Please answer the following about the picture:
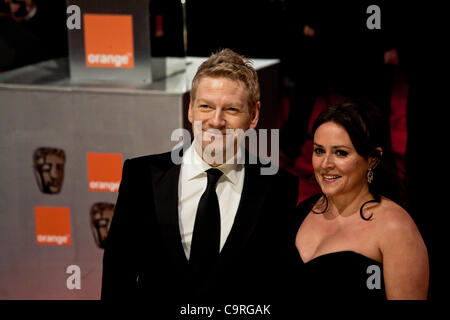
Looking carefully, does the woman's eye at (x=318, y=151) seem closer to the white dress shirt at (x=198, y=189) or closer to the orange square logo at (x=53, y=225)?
the white dress shirt at (x=198, y=189)

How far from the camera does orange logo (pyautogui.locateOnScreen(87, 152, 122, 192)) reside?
3.33 m

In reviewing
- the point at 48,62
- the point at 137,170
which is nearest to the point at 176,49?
the point at 48,62

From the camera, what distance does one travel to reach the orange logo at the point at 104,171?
3.33 meters

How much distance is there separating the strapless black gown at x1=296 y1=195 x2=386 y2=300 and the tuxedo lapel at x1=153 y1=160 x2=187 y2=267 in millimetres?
387

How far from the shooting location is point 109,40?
335 centimetres

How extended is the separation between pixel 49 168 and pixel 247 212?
1792 millimetres

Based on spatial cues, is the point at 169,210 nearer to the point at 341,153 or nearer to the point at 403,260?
the point at 341,153

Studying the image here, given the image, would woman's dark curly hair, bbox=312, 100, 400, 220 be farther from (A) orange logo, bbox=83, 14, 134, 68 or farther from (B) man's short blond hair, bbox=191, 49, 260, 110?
(A) orange logo, bbox=83, 14, 134, 68

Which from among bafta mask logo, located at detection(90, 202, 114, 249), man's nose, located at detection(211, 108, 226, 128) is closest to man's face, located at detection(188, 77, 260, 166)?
man's nose, located at detection(211, 108, 226, 128)

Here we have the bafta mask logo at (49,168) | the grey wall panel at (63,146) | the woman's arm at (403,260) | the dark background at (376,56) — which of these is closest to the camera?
the woman's arm at (403,260)

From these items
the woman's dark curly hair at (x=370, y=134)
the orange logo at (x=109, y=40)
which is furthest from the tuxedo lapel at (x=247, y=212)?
the orange logo at (x=109, y=40)

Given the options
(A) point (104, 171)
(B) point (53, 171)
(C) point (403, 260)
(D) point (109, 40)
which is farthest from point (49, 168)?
(C) point (403, 260)

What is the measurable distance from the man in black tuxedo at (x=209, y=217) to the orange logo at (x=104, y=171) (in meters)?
1.28

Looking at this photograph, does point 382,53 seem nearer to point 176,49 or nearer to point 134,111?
point 176,49
